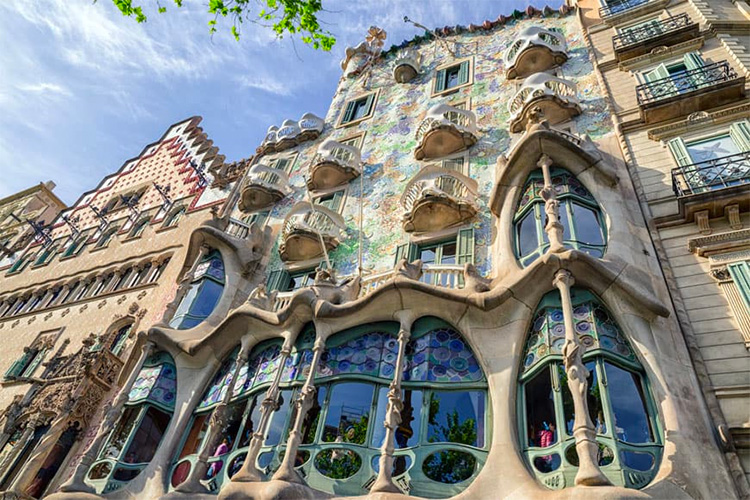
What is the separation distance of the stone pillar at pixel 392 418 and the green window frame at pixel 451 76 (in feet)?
40.3

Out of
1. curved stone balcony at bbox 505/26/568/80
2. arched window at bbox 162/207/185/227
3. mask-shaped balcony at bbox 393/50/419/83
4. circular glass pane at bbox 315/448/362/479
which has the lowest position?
circular glass pane at bbox 315/448/362/479

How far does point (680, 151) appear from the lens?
11.7 meters

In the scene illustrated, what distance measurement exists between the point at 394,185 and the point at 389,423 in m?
8.98

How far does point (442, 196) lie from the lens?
12.9m

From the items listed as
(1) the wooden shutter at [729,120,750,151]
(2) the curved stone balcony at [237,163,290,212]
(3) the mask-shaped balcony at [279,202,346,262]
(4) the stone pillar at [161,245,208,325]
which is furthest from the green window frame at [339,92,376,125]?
(1) the wooden shutter at [729,120,750,151]

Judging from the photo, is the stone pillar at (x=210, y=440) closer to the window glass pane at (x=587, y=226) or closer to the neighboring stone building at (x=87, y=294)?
the neighboring stone building at (x=87, y=294)

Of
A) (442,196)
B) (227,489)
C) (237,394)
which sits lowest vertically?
(227,489)

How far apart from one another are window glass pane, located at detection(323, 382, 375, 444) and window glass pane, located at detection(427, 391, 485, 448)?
1201 millimetres

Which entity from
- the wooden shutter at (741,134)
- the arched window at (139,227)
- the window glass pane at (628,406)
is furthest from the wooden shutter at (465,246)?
the arched window at (139,227)

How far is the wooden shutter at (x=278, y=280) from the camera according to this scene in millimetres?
14523

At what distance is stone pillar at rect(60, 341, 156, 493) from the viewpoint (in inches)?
397

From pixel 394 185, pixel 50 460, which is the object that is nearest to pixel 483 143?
pixel 394 185

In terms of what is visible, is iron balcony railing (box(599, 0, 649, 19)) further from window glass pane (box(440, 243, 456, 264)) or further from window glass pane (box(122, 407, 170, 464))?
window glass pane (box(122, 407, 170, 464))

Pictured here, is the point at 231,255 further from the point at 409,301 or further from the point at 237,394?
the point at 409,301
